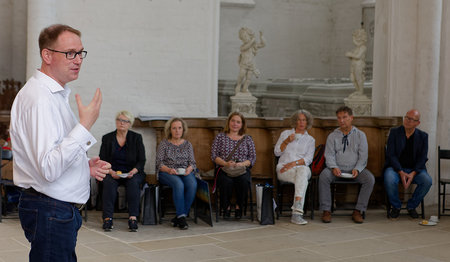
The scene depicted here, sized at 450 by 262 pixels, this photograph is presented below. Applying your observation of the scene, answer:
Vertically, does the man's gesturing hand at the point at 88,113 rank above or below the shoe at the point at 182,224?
above

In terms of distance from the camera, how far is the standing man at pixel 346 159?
6832 mm

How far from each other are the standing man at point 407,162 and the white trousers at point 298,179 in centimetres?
92

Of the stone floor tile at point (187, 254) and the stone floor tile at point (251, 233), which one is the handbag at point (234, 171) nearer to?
the stone floor tile at point (251, 233)

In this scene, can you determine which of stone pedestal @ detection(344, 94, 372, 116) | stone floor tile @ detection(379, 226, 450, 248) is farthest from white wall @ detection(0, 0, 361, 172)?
Answer: stone floor tile @ detection(379, 226, 450, 248)

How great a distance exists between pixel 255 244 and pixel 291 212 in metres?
1.72

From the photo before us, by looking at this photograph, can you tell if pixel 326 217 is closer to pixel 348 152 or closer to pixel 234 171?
pixel 348 152

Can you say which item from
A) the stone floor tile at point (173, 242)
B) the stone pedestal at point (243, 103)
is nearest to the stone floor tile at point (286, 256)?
the stone floor tile at point (173, 242)

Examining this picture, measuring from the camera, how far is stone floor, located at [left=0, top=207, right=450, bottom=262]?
5.18 metres

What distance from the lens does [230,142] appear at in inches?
269

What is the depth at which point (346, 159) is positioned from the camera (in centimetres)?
696

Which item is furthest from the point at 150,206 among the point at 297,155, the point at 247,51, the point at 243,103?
the point at 247,51

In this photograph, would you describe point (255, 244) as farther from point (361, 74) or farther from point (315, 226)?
point (361, 74)

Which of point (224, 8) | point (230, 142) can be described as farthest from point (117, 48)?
point (224, 8)

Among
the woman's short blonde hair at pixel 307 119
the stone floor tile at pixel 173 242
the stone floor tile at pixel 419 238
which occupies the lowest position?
the stone floor tile at pixel 173 242
